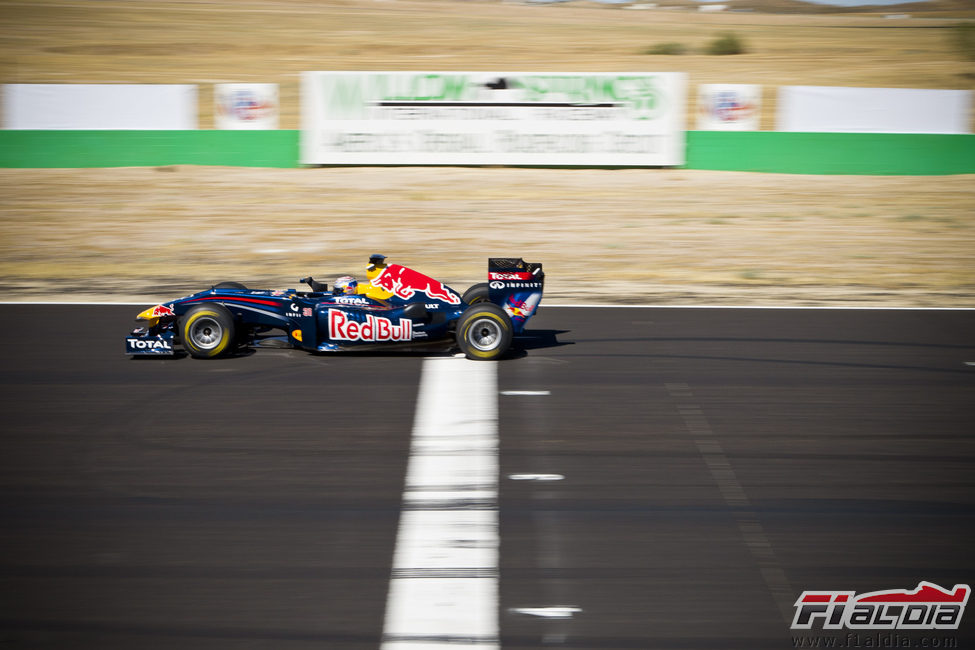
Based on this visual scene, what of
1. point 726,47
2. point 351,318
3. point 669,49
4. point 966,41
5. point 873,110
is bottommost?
point 351,318

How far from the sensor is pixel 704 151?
2297 cm

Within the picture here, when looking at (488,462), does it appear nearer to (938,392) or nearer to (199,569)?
(199,569)

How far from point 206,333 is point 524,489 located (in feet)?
14.2

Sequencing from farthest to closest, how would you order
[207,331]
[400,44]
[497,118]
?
[400,44] → [497,118] → [207,331]

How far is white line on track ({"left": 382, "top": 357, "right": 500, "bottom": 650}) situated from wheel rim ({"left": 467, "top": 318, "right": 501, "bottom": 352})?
950 mm

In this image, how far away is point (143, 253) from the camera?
16.3m

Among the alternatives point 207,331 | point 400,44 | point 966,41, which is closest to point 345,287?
point 207,331

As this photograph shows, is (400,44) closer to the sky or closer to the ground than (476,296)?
closer to the sky

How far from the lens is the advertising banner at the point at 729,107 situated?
24844mm

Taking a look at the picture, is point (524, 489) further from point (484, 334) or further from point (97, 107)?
point (97, 107)

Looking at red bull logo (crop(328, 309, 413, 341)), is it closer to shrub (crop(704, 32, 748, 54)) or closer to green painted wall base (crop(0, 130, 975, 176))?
green painted wall base (crop(0, 130, 975, 176))

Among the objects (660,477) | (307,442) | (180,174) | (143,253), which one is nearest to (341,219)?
(143,253)

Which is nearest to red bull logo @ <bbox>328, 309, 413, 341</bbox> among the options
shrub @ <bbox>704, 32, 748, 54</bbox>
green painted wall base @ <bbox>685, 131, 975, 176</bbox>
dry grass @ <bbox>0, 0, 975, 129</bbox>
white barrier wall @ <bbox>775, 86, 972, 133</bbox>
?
green painted wall base @ <bbox>685, 131, 975, 176</bbox>

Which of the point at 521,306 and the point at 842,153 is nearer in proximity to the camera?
the point at 521,306
